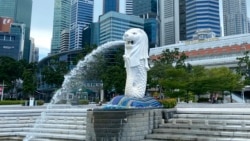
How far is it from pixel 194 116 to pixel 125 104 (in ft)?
13.0

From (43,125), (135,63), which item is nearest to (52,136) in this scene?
(43,125)

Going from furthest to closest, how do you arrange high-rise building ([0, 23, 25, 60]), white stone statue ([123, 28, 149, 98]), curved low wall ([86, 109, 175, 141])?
high-rise building ([0, 23, 25, 60]) → white stone statue ([123, 28, 149, 98]) → curved low wall ([86, 109, 175, 141])

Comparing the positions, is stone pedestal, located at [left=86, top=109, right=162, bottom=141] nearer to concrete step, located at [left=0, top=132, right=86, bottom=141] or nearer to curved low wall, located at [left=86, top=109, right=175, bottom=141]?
curved low wall, located at [left=86, top=109, right=175, bottom=141]

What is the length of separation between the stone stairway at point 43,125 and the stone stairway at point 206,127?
452cm

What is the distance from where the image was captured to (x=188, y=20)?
5591 inches

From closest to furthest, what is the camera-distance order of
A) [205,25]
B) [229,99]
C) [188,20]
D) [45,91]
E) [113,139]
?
[113,139] → [229,99] → [45,91] → [205,25] → [188,20]

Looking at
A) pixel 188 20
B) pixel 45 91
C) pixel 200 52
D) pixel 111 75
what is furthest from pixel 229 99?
pixel 188 20

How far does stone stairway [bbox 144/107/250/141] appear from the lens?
44.6ft

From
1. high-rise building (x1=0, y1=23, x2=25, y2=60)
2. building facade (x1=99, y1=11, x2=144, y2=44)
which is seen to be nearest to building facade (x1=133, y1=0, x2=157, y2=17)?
building facade (x1=99, y1=11, x2=144, y2=44)

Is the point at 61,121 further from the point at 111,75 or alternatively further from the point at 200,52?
the point at 200,52

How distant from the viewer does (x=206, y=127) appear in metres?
14.5

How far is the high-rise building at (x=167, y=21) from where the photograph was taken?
541 ft

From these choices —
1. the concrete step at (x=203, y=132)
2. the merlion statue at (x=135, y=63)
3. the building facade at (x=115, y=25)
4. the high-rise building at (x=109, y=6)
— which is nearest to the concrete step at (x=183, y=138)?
the concrete step at (x=203, y=132)

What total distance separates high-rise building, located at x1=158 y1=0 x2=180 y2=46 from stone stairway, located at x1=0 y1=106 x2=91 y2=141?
143664 millimetres
